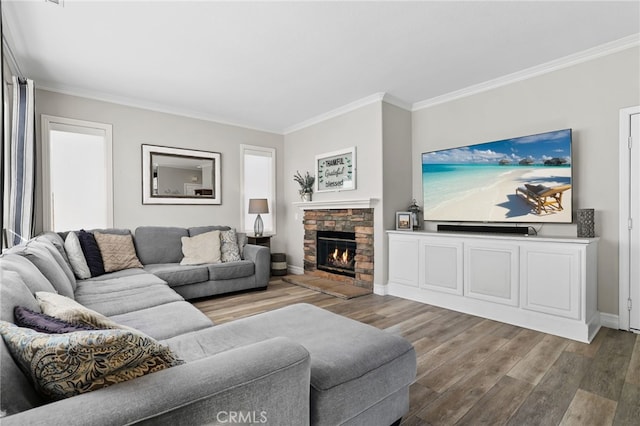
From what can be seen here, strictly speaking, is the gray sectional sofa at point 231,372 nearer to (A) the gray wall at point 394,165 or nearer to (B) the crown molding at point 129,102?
A: (A) the gray wall at point 394,165

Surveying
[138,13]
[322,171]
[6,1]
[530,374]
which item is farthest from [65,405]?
[322,171]

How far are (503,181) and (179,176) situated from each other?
429 centimetres

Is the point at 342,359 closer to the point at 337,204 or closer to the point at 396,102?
the point at 337,204

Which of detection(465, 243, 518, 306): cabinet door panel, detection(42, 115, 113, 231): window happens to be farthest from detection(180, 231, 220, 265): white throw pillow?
detection(465, 243, 518, 306): cabinet door panel

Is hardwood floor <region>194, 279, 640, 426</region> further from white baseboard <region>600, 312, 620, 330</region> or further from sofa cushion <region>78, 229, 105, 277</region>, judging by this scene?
sofa cushion <region>78, 229, 105, 277</region>

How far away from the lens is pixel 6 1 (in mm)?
2250

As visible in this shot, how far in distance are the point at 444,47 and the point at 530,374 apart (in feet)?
9.07

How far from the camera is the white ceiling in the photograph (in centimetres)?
240

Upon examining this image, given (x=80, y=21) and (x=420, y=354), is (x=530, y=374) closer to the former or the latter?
(x=420, y=354)

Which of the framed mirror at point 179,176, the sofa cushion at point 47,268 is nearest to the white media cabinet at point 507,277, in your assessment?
the framed mirror at point 179,176

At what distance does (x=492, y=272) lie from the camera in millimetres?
3271

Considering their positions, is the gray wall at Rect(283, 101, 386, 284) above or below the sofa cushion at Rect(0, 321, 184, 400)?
above

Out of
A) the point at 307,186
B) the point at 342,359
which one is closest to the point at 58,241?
the point at 307,186

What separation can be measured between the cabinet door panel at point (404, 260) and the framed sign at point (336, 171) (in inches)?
40.7
